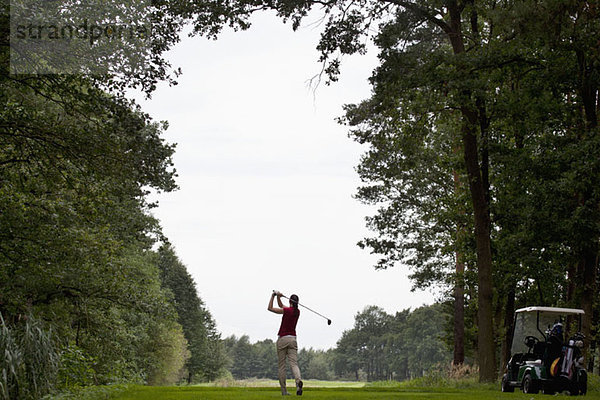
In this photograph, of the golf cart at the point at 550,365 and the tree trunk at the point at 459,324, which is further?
the tree trunk at the point at 459,324

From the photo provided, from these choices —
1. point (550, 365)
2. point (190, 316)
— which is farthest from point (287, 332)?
Answer: point (190, 316)

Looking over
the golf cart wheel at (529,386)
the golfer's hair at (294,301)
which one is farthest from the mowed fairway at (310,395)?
the golfer's hair at (294,301)

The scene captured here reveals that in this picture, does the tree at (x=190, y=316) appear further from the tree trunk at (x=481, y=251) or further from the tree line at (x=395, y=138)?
the tree trunk at (x=481, y=251)

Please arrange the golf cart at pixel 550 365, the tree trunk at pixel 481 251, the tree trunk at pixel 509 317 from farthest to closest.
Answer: the tree trunk at pixel 509 317, the tree trunk at pixel 481 251, the golf cart at pixel 550 365

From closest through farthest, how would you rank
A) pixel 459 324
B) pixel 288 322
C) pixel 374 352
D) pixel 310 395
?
pixel 288 322
pixel 310 395
pixel 459 324
pixel 374 352

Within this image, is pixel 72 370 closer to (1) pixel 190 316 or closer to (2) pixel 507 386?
(2) pixel 507 386

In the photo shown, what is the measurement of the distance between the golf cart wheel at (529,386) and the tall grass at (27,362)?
1040 cm

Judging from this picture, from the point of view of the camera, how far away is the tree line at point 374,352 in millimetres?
112375

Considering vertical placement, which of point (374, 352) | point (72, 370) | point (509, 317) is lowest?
point (374, 352)

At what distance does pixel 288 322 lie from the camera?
44.0 feet

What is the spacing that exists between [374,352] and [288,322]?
127 metres

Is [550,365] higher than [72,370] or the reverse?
the reverse

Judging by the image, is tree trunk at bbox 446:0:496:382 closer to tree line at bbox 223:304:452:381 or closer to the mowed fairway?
the mowed fairway

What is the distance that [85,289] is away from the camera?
2192 centimetres
